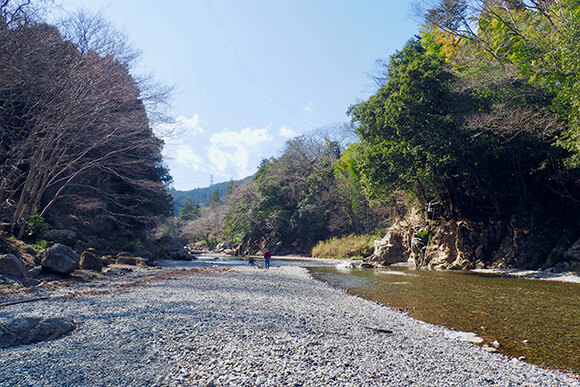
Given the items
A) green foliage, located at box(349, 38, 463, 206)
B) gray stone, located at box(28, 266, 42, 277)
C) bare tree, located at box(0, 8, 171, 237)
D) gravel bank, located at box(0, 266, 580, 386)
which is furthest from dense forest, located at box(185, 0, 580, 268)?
gray stone, located at box(28, 266, 42, 277)

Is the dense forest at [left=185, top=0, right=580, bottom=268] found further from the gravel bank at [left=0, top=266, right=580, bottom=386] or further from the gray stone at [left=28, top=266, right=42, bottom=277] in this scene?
the gray stone at [left=28, top=266, right=42, bottom=277]

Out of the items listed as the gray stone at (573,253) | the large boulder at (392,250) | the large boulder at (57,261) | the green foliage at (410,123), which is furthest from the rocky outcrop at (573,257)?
the large boulder at (57,261)

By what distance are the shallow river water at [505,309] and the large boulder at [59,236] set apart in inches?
491

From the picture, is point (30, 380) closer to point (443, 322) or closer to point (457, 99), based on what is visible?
→ point (443, 322)

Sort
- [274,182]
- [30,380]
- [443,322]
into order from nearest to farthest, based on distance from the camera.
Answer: [30,380] < [443,322] < [274,182]

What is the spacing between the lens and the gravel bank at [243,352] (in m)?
3.62

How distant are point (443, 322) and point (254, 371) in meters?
4.76

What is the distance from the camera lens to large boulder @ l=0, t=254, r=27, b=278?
8.91 metres

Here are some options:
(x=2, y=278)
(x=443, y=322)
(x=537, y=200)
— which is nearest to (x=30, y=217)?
(x=2, y=278)

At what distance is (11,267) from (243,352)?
8.31 meters

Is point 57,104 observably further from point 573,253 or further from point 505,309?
point 573,253

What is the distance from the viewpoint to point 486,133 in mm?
16031

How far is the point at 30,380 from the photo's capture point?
3.36m

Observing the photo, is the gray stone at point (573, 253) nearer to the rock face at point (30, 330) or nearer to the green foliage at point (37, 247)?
the rock face at point (30, 330)
